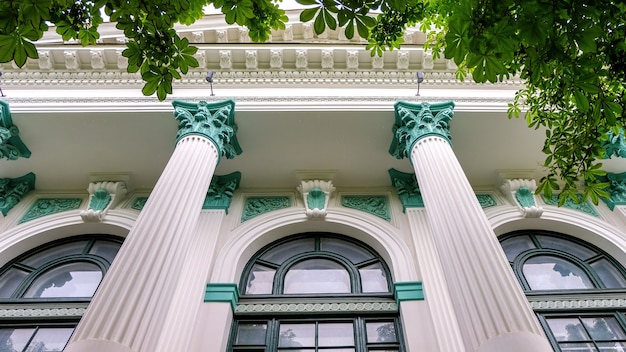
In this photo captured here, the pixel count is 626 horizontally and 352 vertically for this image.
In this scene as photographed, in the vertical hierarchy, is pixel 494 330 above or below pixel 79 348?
above

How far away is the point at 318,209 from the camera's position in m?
6.88

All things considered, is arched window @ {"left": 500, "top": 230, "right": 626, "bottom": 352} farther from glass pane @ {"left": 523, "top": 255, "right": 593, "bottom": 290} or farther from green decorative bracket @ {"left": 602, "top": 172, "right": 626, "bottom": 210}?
green decorative bracket @ {"left": 602, "top": 172, "right": 626, "bottom": 210}

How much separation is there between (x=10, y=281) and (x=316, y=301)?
14.7ft

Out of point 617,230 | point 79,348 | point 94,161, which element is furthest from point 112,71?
point 617,230

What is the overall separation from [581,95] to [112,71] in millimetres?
6898

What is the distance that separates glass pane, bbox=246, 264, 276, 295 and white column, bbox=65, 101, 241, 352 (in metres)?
1.83

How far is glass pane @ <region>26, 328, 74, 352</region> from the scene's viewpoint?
5.34 meters

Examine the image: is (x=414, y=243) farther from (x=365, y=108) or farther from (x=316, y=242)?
(x=365, y=108)

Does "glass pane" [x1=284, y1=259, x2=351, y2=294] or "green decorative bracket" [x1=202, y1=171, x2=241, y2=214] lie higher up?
Result: "green decorative bracket" [x1=202, y1=171, x2=241, y2=214]

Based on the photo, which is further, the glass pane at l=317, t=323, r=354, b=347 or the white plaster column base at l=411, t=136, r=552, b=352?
the glass pane at l=317, t=323, r=354, b=347

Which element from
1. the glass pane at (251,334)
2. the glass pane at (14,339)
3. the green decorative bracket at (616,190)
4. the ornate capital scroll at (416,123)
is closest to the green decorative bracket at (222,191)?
the glass pane at (251,334)

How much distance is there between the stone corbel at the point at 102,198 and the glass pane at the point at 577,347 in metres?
6.65

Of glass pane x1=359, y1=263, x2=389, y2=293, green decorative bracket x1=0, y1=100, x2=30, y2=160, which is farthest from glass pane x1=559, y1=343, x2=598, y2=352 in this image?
green decorative bracket x1=0, y1=100, x2=30, y2=160

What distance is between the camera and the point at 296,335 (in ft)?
17.6
